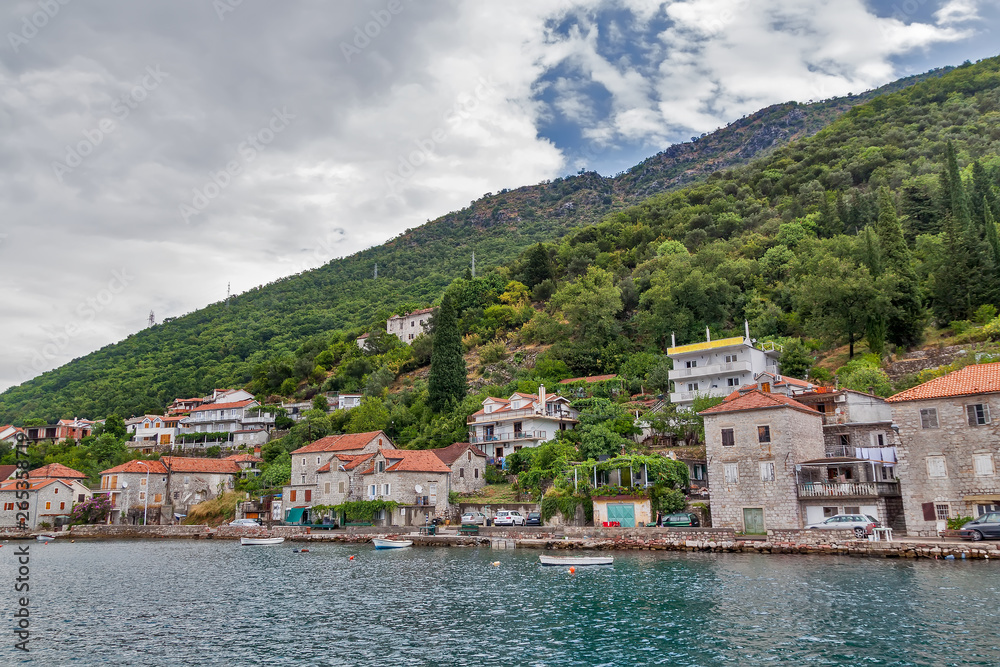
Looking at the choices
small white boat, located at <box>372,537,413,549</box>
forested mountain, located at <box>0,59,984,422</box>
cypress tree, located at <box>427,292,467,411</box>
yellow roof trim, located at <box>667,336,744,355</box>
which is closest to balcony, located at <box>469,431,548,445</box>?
cypress tree, located at <box>427,292,467,411</box>

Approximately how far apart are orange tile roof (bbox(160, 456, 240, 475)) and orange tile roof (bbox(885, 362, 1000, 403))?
222 ft

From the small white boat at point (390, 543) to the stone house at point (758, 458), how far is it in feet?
71.7

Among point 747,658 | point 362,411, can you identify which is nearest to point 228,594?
point 747,658

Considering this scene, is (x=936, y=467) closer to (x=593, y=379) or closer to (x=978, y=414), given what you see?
(x=978, y=414)

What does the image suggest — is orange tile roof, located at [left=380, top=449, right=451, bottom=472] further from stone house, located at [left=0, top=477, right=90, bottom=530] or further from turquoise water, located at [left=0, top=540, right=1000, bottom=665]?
stone house, located at [left=0, top=477, right=90, bottom=530]

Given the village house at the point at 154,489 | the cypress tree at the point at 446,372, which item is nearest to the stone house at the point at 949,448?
the cypress tree at the point at 446,372

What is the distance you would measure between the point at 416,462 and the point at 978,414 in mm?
40845

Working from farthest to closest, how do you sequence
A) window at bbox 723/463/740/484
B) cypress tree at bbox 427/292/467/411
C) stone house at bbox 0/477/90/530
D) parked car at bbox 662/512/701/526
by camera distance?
cypress tree at bbox 427/292/467/411 < stone house at bbox 0/477/90/530 < parked car at bbox 662/512/701/526 < window at bbox 723/463/740/484

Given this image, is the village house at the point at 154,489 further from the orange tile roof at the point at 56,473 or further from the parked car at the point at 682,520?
the parked car at the point at 682,520

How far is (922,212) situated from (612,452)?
53.9m

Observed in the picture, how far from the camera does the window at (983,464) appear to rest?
34.5 meters

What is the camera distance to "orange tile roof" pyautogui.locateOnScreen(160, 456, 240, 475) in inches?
2981

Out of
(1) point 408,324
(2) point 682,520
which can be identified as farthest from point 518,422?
(1) point 408,324

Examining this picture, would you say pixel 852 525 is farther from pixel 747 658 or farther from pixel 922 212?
pixel 922 212
